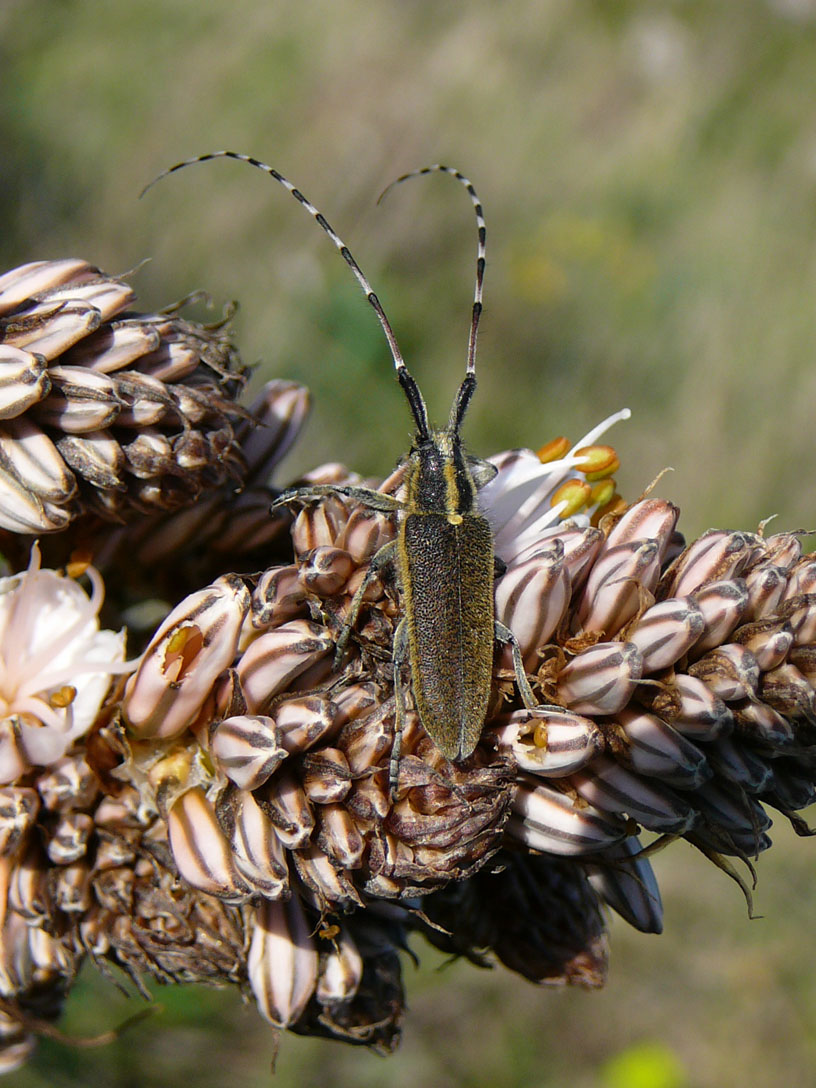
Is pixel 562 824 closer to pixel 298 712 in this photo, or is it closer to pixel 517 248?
pixel 298 712

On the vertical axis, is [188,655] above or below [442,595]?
below

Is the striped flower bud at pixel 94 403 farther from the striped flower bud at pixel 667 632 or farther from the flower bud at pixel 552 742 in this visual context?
the striped flower bud at pixel 667 632

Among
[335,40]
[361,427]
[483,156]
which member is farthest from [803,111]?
[361,427]

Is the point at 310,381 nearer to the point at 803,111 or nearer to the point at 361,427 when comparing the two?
the point at 361,427

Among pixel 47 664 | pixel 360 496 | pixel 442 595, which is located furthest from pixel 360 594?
pixel 47 664

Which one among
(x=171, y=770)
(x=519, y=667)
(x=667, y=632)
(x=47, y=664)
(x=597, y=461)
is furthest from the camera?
(x=597, y=461)

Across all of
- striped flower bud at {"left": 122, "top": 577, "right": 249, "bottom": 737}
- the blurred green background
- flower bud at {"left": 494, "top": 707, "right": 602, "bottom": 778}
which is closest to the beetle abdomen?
flower bud at {"left": 494, "top": 707, "right": 602, "bottom": 778}

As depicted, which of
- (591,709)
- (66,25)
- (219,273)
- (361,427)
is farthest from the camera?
(66,25)
